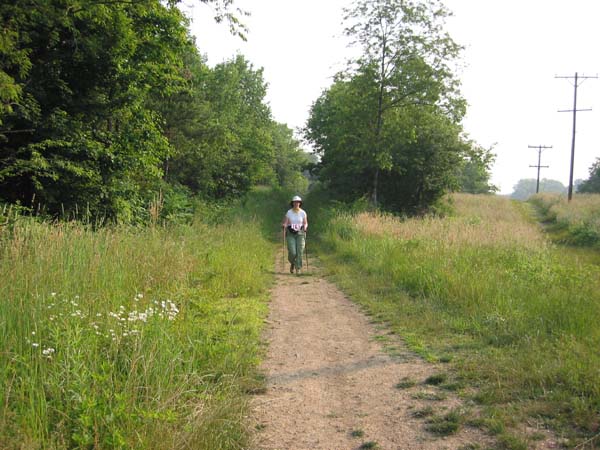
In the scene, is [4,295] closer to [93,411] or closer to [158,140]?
[93,411]

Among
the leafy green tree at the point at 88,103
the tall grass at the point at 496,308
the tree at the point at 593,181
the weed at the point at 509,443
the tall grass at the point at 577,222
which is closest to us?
the weed at the point at 509,443

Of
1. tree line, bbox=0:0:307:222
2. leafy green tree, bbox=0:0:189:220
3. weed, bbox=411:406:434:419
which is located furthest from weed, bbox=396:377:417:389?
leafy green tree, bbox=0:0:189:220

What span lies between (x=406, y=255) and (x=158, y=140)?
698 centimetres

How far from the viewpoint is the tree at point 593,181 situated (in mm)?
65375

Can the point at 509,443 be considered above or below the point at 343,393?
above

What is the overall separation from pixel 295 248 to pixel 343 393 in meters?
7.91

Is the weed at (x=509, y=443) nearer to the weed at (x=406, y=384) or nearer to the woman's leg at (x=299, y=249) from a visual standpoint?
the weed at (x=406, y=384)

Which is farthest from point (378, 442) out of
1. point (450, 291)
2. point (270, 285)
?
point (270, 285)

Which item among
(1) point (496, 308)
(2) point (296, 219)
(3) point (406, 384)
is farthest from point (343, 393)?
(2) point (296, 219)

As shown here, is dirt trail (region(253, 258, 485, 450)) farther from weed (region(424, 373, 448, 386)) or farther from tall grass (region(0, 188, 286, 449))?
tall grass (region(0, 188, 286, 449))

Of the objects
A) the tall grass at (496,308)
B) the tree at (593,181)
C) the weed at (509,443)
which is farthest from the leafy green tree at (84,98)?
the tree at (593,181)

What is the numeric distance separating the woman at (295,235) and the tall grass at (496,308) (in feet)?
3.12

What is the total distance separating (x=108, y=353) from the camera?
410cm

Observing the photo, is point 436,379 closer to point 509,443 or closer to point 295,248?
point 509,443
